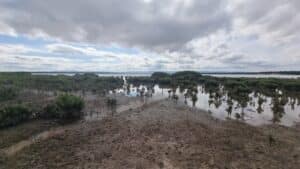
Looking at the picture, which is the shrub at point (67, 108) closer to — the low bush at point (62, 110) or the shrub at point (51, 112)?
the low bush at point (62, 110)

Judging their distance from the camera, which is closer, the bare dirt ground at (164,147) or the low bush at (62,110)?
the bare dirt ground at (164,147)

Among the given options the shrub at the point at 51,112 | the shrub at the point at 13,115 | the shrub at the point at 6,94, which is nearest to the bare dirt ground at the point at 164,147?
the shrub at the point at 51,112

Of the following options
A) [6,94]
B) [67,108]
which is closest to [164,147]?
[67,108]

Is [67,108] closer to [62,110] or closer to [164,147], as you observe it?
[62,110]

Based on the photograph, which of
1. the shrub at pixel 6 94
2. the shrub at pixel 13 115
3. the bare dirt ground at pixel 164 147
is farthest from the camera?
the shrub at pixel 6 94

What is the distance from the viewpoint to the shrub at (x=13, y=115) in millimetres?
24672

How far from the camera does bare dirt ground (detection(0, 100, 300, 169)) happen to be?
15336 mm

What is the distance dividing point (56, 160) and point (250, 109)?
108 feet

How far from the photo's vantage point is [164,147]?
1828cm

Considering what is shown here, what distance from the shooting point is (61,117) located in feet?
96.4

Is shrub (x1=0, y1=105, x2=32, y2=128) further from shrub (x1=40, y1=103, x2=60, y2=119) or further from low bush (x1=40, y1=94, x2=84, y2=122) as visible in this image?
low bush (x1=40, y1=94, x2=84, y2=122)

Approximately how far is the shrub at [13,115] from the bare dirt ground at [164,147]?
24.8 feet

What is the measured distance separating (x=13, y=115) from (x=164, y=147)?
2046 cm

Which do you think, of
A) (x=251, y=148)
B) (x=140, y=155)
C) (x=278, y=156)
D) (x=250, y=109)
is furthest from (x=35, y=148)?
Result: (x=250, y=109)
